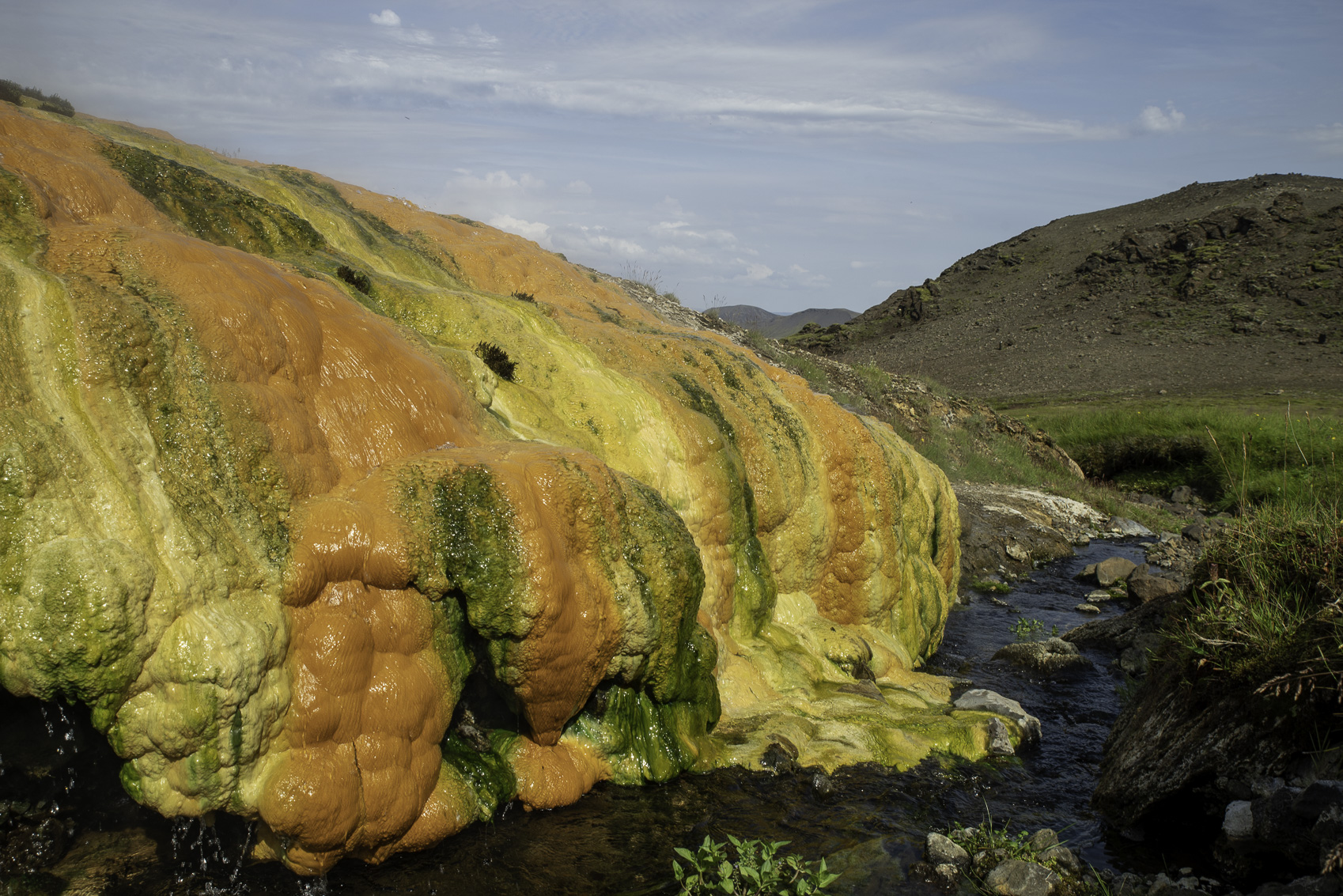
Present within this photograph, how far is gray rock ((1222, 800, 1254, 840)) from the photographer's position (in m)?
6.23

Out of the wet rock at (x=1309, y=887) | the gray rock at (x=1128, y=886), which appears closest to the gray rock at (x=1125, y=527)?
the gray rock at (x=1128, y=886)

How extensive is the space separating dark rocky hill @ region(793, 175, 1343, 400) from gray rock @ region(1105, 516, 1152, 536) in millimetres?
29458

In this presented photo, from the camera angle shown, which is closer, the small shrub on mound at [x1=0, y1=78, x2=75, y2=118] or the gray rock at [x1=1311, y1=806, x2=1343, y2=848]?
the gray rock at [x1=1311, y1=806, x2=1343, y2=848]

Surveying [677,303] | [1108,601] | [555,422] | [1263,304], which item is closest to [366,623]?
[555,422]

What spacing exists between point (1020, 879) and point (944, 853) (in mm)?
622

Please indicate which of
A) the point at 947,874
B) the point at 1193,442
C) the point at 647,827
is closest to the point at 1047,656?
the point at 947,874

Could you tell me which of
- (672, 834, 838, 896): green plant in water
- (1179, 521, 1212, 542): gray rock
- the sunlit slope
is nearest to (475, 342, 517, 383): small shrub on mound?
the sunlit slope

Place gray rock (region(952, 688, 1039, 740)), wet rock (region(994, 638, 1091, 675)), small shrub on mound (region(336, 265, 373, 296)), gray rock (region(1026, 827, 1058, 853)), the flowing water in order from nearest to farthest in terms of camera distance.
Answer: the flowing water, gray rock (region(1026, 827, 1058, 853)), gray rock (region(952, 688, 1039, 740)), small shrub on mound (region(336, 265, 373, 296)), wet rock (region(994, 638, 1091, 675))

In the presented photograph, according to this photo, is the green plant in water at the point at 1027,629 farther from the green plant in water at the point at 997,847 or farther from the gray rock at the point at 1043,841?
the gray rock at the point at 1043,841

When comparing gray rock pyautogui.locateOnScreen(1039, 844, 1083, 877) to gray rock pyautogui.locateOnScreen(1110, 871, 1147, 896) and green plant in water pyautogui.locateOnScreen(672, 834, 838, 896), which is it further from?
green plant in water pyautogui.locateOnScreen(672, 834, 838, 896)

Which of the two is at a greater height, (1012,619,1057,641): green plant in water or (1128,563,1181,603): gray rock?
(1128,563,1181,603): gray rock

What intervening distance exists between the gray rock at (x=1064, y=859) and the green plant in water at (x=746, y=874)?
1.90 meters

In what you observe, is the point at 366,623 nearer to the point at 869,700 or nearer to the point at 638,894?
the point at 638,894

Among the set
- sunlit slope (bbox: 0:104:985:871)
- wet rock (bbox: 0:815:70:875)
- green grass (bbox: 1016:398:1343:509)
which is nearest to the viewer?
sunlit slope (bbox: 0:104:985:871)
